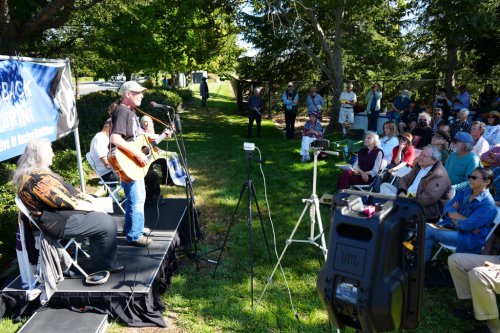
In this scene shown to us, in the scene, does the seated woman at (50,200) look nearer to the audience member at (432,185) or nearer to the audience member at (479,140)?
the audience member at (432,185)

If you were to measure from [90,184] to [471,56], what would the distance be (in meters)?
16.5

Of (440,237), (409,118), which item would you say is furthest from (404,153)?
(409,118)

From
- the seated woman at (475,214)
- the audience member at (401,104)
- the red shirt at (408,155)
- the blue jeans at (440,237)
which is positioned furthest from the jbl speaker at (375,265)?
Answer: the audience member at (401,104)

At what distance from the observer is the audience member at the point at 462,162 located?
5.19m

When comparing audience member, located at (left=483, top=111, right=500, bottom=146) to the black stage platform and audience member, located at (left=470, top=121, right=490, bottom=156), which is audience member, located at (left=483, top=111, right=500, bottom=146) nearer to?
audience member, located at (left=470, top=121, right=490, bottom=156)

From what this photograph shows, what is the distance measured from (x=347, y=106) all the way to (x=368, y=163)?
19.7 ft

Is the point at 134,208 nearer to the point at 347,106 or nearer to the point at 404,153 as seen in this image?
the point at 404,153

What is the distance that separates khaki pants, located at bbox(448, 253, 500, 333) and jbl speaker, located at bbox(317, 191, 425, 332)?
1.64 m

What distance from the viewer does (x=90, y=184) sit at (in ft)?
25.1

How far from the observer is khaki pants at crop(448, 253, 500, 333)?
3.35 metres

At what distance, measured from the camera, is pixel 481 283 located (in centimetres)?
337

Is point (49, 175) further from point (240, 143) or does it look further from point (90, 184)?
point (240, 143)

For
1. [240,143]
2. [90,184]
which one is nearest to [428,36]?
[240,143]

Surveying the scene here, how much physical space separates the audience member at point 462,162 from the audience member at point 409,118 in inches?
178
